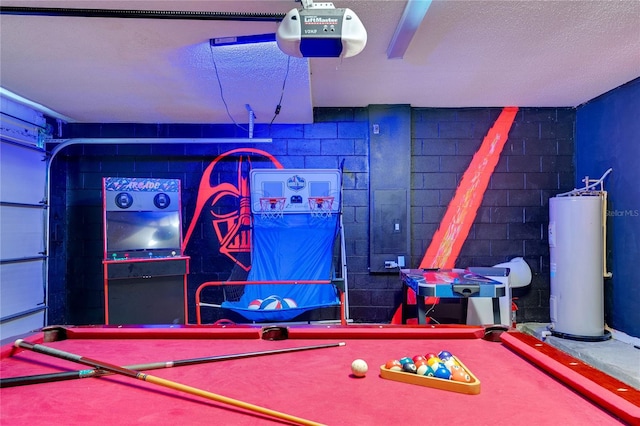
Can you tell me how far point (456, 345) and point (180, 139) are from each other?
311cm

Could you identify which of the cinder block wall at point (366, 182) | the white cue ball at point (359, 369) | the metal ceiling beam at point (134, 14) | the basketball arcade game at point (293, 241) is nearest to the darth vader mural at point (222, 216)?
the cinder block wall at point (366, 182)

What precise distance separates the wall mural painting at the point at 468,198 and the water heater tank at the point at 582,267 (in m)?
0.76

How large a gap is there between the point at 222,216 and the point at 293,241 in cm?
83

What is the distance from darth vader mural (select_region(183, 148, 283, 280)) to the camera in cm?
382

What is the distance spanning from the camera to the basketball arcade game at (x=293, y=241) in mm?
3393

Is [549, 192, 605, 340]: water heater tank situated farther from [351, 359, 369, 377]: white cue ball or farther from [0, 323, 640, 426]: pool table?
[351, 359, 369, 377]: white cue ball

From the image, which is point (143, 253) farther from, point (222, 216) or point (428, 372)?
point (428, 372)

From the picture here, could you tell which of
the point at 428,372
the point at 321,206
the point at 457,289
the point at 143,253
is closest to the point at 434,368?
the point at 428,372

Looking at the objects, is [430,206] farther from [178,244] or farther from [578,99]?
[178,244]

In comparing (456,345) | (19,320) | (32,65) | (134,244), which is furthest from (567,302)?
(19,320)

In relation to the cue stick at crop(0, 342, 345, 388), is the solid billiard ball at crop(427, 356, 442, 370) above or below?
above

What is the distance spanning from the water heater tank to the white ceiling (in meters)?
1.08

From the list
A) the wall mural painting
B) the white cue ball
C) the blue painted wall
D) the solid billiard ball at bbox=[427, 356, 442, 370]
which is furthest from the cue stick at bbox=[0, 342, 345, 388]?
the blue painted wall

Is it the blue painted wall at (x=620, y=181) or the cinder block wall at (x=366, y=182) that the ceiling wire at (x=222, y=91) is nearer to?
the cinder block wall at (x=366, y=182)
